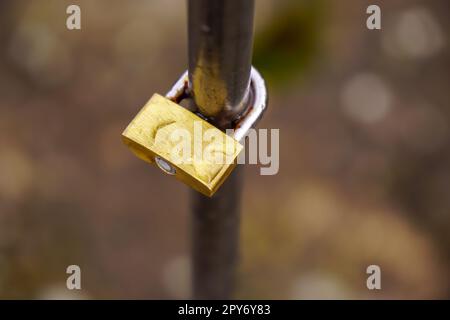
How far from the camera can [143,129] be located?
1324 mm

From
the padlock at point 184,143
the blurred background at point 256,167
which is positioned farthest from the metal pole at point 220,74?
the blurred background at point 256,167

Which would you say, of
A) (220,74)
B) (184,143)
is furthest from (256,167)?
(220,74)

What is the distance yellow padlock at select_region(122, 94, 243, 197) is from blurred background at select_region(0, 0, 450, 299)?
1.96m

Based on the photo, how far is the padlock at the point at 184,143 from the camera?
130 cm

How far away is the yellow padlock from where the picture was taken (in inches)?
51.0

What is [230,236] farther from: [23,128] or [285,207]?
[23,128]

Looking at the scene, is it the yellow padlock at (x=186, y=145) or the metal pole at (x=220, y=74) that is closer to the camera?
the metal pole at (x=220, y=74)

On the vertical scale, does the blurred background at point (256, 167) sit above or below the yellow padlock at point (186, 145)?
above

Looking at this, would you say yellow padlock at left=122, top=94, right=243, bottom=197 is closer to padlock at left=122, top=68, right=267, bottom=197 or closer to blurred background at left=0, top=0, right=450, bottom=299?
padlock at left=122, top=68, right=267, bottom=197

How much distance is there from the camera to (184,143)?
1.31 m

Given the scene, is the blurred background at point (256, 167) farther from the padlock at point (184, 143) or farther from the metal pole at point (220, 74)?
the padlock at point (184, 143)

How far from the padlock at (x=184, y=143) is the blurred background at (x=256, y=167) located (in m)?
1.96

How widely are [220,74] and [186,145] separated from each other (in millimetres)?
187
